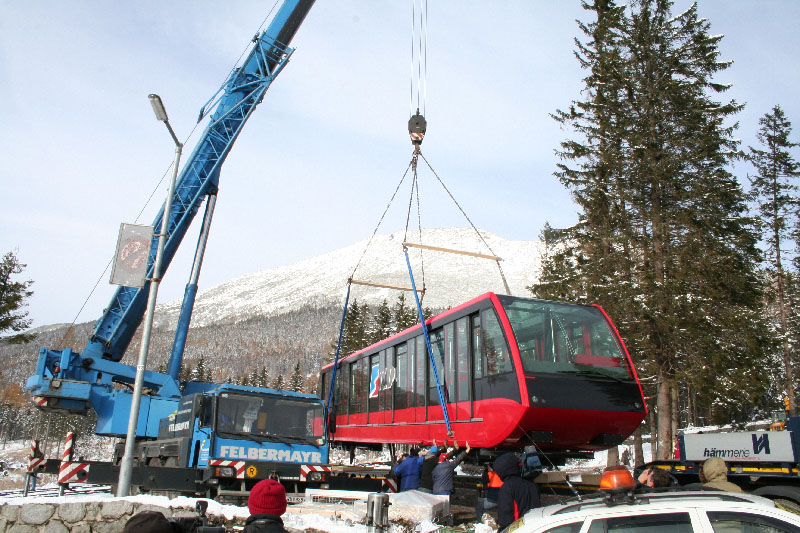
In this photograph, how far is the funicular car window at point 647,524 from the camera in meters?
3.77

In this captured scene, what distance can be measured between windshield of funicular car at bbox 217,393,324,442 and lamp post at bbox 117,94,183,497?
1.50m

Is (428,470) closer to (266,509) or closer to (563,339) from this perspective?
(563,339)

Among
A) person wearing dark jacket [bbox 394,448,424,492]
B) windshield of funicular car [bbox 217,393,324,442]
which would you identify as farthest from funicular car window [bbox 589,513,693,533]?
windshield of funicular car [bbox 217,393,324,442]

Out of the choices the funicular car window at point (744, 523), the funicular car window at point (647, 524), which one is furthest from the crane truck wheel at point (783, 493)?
the funicular car window at point (647, 524)

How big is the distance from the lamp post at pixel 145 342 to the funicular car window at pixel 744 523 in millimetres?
9018

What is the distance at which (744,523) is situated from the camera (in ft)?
12.1

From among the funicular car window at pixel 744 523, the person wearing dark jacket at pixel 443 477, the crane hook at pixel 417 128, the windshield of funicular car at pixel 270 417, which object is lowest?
the person wearing dark jacket at pixel 443 477

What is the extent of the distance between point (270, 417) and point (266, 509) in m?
8.49

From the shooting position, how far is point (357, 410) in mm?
17625

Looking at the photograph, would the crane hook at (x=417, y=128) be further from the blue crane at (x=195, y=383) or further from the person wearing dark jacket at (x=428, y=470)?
the person wearing dark jacket at (x=428, y=470)

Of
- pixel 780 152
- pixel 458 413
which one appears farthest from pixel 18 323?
pixel 780 152

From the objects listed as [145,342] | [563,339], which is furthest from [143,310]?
[563,339]

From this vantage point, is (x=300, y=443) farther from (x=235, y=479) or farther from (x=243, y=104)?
(x=243, y=104)

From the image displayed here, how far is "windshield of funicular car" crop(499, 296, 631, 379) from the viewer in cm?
1077
